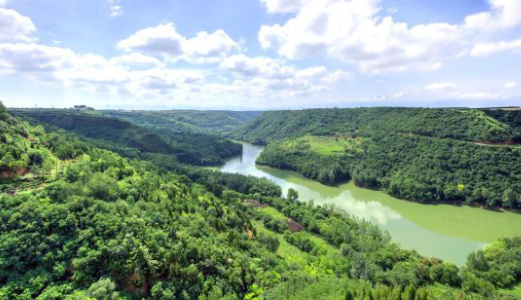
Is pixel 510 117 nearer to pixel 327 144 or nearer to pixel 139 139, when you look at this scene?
pixel 327 144

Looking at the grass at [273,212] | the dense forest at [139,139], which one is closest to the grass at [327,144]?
the dense forest at [139,139]

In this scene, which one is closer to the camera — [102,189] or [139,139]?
[102,189]

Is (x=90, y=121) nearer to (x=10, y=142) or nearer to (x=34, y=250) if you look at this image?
(x=10, y=142)

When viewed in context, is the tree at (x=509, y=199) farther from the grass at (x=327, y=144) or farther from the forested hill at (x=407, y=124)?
the grass at (x=327, y=144)

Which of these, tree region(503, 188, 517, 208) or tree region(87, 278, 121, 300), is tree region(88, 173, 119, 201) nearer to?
tree region(87, 278, 121, 300)

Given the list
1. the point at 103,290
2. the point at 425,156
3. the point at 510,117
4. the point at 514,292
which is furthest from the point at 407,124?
the point at 103,290

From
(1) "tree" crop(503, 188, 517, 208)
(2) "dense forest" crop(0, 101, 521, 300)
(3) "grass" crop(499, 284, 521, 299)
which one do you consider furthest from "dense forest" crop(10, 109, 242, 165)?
(3) "grass" crop(499, 284, 521, 299)
